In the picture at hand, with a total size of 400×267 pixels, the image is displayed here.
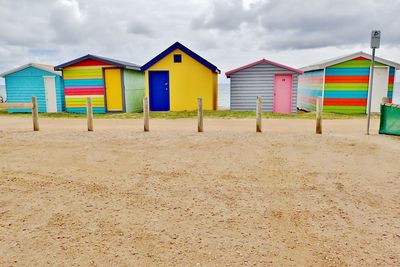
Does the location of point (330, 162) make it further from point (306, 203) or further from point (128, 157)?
point (128, 157)

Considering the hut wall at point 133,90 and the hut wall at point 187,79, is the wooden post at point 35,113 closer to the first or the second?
the hut wall at point 133,90

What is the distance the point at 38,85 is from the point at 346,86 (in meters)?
18.4

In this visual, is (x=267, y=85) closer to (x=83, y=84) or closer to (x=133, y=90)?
(x=133, y=90)

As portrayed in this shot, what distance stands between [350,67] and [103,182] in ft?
54.5

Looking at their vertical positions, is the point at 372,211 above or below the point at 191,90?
below

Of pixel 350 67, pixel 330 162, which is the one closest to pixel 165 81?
pixel 350 67

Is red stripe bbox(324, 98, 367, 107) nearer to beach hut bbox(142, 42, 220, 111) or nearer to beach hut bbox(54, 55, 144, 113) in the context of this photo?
beach hut bbox(142, 42, 220, 111)

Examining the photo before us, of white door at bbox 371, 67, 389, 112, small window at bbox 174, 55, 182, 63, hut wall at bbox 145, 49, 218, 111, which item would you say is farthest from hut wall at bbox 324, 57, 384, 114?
small window at bbox 174, 55, 182, 63

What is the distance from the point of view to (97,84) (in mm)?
19578

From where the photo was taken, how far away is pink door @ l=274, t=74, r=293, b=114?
18406 millimetres

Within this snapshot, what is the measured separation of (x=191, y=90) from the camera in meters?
19.4

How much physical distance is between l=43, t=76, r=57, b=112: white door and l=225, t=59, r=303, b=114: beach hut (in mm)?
10725

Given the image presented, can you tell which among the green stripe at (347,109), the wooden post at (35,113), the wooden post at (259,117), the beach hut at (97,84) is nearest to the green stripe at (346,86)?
the green stripe at (347,109)

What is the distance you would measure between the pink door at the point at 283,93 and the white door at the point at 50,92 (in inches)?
526
